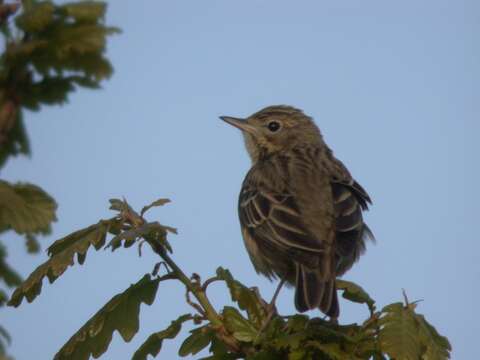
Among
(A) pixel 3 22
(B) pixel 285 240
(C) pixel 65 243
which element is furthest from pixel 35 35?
(B) pixel 285 240

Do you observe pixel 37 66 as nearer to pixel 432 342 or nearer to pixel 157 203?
pixel 157 203

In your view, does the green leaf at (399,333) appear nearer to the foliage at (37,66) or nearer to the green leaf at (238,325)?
the green leaf at (238,325)

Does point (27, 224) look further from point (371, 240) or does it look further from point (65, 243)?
point (371, 240)

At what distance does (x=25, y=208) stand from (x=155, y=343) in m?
1.89

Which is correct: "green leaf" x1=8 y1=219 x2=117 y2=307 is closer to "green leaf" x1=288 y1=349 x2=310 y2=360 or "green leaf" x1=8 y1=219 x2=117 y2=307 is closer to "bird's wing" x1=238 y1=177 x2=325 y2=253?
"green leaf" x1=288 y1=349 x2=310 y2=360

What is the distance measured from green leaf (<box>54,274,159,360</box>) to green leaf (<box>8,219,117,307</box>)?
359 millimetres

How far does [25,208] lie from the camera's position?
2023 mm

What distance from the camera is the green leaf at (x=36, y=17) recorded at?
72.5 inches

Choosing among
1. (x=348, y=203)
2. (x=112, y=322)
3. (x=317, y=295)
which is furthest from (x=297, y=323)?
(x=348, y=203)

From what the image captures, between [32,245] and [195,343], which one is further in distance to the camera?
[195,343]

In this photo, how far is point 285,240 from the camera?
5.29 metres

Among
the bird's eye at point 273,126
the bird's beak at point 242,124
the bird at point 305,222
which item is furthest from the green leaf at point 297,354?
the bird's eye at point 273,126

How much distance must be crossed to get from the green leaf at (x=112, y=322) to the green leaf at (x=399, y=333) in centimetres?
123

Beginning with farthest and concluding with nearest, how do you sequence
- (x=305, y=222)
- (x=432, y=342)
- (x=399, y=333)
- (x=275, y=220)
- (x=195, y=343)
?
(x=275, y=220)
(x=305, y=222)
(x=195, y=343)
(x=432, y=342)
(x=399, y=333)
